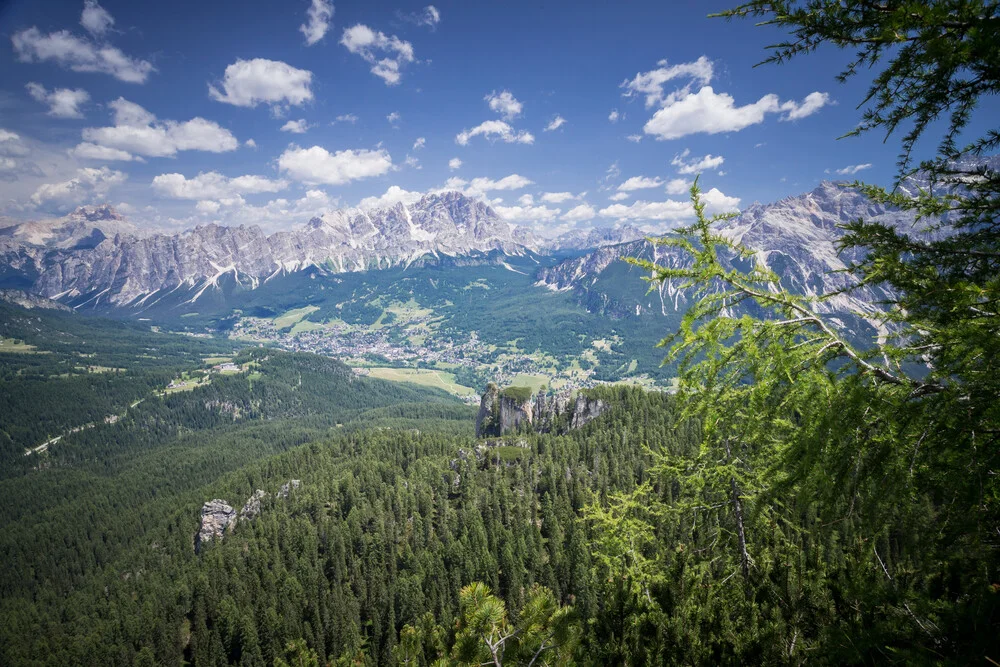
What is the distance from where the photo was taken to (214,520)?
10169cm

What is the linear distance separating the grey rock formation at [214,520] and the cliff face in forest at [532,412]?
66.9m

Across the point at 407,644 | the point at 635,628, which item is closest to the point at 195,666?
the point at 407,644

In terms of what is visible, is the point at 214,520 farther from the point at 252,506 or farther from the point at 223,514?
the point at 252,506

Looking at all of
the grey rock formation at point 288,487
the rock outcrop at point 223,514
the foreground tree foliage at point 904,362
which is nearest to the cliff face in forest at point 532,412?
the grey rock formation at point 288,487

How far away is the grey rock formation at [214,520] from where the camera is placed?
324ft

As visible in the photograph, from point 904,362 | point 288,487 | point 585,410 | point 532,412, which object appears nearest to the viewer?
point 904,362

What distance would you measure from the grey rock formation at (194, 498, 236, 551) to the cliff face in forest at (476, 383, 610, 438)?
219 ft

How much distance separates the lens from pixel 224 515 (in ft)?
338

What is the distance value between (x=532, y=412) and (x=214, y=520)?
273 ft

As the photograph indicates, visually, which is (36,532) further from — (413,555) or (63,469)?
(413,555)

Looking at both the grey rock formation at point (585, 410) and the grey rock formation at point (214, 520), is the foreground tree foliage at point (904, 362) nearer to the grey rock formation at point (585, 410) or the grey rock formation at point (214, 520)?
the grey rock formation at point (585, 410)

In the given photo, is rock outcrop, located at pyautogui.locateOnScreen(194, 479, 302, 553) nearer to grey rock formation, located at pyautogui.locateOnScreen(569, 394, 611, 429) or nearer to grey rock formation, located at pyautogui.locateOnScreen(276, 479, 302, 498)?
grey rock formation, located at pyautogui.locateOnScreen(276, 479, 302, 498)

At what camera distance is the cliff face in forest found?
371 feet

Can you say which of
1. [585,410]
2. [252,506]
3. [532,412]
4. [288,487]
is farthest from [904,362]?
[252,506]
